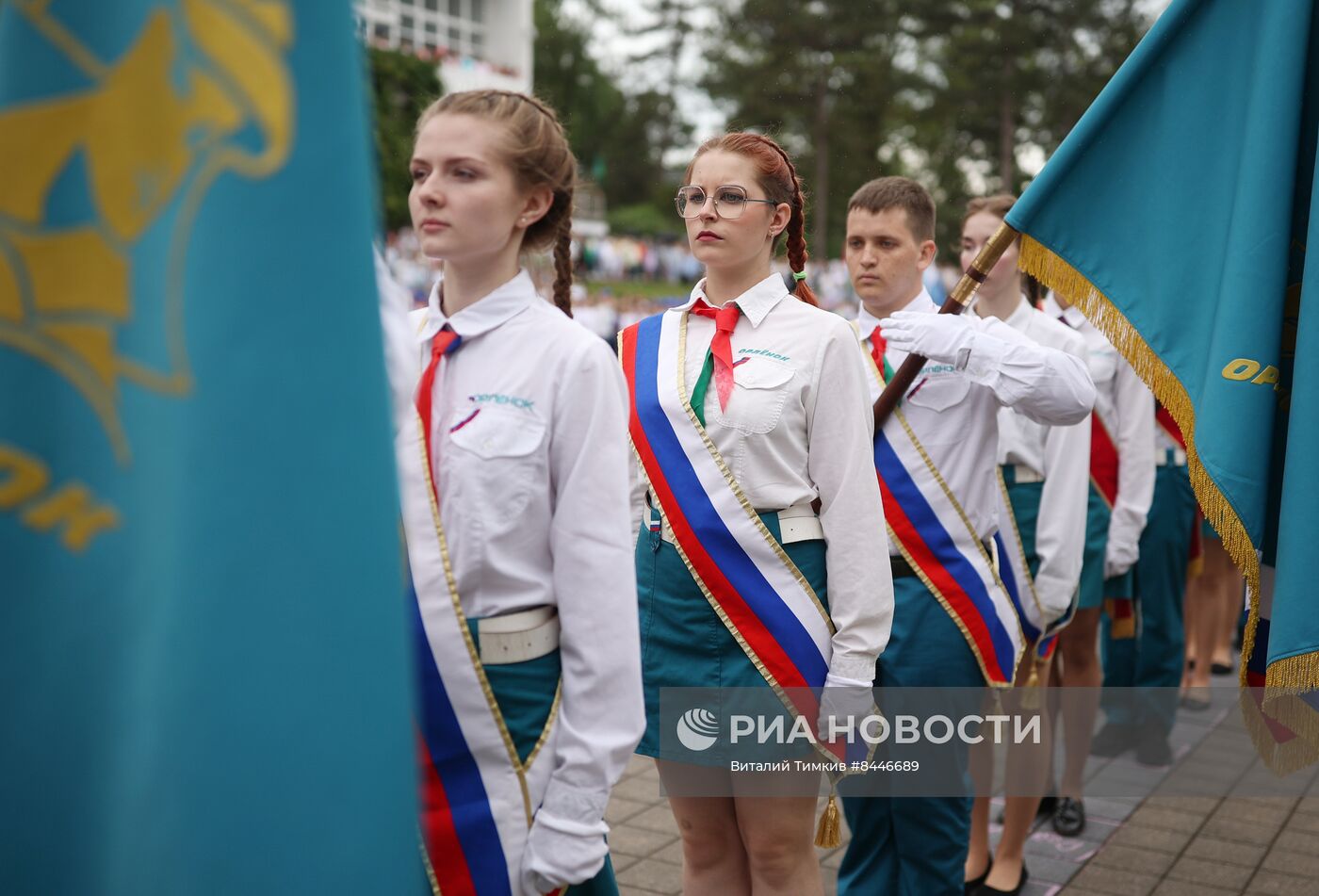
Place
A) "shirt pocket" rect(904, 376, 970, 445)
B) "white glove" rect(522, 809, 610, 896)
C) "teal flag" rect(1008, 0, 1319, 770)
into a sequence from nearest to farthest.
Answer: "white glove" rect(522, 809, 610, 896) → "teal flag" rect(1008, 0, 1319, 770) → "shirt pocket" rect(904, 376, 970, 445)

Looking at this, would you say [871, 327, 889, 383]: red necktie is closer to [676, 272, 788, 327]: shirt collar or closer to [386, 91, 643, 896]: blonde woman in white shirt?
[676, 272, 788, 327]: shirt collar

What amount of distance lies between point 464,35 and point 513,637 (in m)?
46.4

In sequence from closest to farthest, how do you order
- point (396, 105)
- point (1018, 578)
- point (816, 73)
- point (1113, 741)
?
1. point (1018, 578)
2. point (1113, 741)
3. point (396, 105)
4. point (816, 73)

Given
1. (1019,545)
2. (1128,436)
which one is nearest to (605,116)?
(1128,436)

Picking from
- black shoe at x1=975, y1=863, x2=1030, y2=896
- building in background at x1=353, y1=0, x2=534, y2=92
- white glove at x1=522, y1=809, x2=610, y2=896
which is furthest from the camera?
building in background at x1=353, y1=0, x2=534, y2=92

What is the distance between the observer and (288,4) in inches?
55.9

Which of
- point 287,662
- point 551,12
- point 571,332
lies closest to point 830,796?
point 571,332

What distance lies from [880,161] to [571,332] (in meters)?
48.1

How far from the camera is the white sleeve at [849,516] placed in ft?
10.3

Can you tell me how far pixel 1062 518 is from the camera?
449 centimetres

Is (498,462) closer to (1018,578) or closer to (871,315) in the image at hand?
(871,315)

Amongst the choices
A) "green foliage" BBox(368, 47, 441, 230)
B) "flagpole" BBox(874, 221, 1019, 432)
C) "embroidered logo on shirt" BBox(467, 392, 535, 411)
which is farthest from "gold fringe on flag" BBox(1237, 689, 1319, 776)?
"green foliage" BBox(368, 47, 441, 230)

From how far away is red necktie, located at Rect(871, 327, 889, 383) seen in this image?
4039mm

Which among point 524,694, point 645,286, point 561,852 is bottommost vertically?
point 645,286
